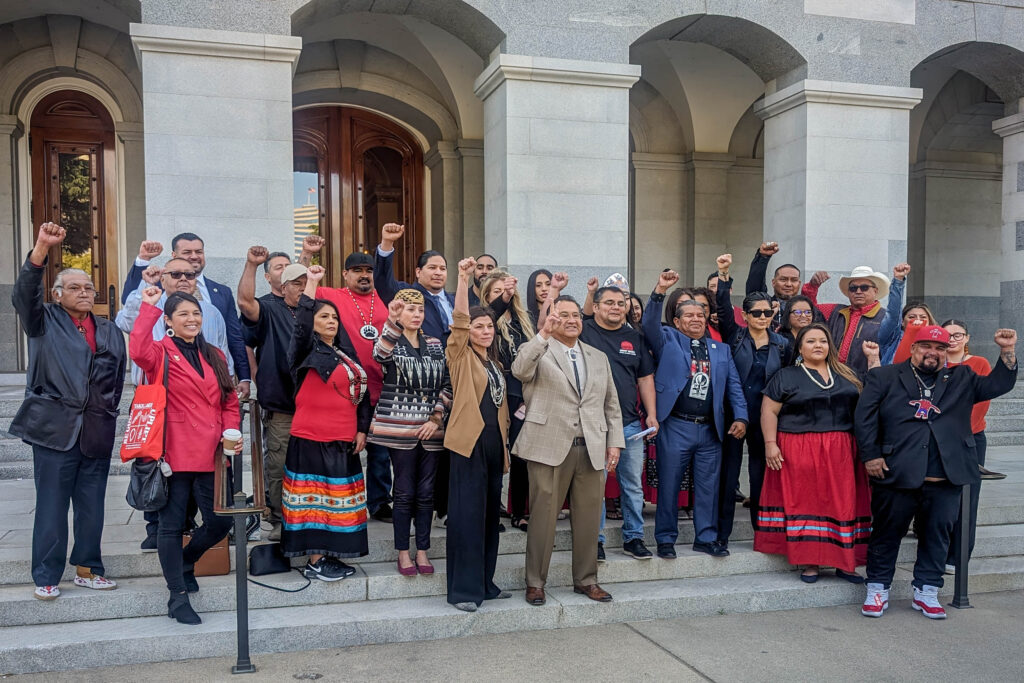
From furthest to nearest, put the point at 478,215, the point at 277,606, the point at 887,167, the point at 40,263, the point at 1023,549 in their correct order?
the point at 478,215, the point at 887,167, the point at 1023,549, the point at 277,606, the point at 40,263

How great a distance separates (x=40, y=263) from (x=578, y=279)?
5484 mm

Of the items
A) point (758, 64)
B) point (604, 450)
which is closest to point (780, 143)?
point (758, 64)

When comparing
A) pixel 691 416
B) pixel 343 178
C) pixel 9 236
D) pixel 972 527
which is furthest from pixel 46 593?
pixel 343 178

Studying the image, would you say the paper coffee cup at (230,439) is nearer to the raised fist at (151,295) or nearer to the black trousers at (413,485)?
the raised fist at (151,295)

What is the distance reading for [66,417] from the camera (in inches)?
180

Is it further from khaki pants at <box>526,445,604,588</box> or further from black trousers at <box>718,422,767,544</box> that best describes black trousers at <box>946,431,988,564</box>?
khaki pants at <box>526,445,604,588</box>

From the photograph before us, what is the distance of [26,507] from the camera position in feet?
19.6

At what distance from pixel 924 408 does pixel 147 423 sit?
14.9ft

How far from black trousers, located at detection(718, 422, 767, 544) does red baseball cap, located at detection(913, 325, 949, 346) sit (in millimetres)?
1182

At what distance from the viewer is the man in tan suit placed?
4.91 meters

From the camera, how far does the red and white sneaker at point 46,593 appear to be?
4.52 metres

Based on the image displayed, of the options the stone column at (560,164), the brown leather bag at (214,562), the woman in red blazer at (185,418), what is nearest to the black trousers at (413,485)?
the woman in red blazer at (185,418)

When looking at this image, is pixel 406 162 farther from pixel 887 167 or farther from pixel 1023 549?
pixel 1023 549

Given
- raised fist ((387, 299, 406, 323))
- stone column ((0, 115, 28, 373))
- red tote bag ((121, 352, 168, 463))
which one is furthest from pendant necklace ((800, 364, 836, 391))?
stone column ((0, 115, 28, 373))
